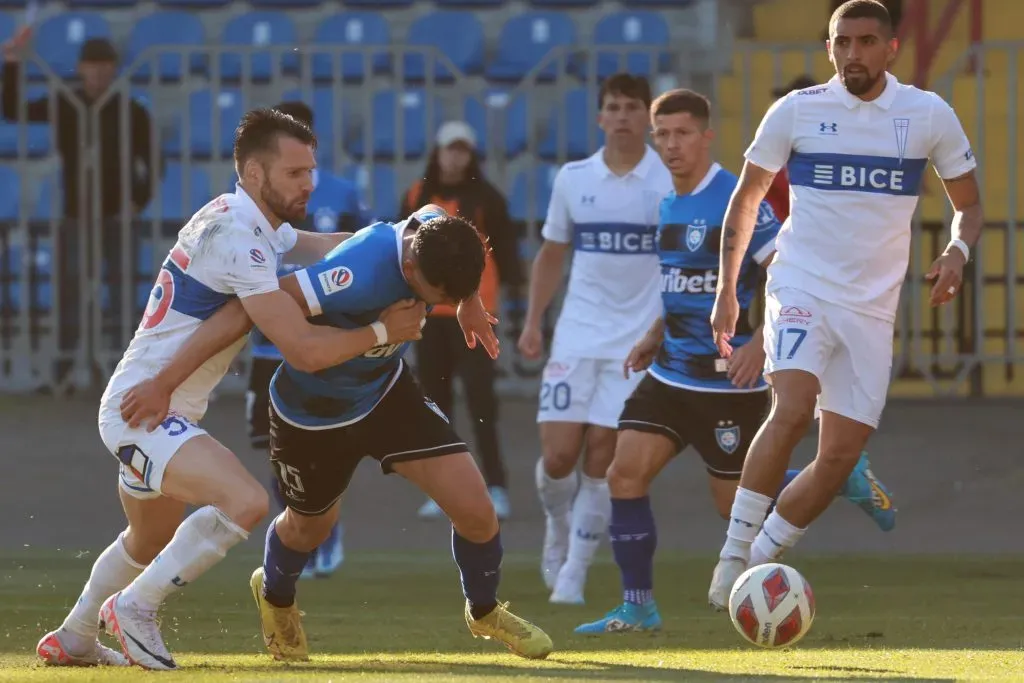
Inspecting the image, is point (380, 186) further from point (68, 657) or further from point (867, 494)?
point (68, 657)

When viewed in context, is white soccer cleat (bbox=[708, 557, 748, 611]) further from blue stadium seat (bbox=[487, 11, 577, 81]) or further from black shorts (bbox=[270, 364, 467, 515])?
blue stadium seat (bbox=[487, 11, 577, 81])

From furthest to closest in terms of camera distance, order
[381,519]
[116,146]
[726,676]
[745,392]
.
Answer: [116,146], [381,519], [745,392], [726,676]

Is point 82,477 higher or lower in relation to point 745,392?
lower

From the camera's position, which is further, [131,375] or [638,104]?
[638,104]

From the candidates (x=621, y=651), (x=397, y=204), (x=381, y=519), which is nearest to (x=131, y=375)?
(x=621, y=651)

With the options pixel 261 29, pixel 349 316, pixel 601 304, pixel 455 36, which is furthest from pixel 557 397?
pixel 261 29

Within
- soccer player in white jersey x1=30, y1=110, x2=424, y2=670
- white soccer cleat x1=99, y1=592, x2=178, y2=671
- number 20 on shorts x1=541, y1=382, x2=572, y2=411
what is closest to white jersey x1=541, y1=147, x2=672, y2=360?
number 20 on shorts x1=541, y1=382, x2=572, y2=411

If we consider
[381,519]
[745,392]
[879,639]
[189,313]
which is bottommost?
[381,519]

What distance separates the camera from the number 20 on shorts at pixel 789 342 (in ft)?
25.3

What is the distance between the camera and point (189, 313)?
665 cm

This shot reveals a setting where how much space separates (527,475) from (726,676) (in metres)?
6.93

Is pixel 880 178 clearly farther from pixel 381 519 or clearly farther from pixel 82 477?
pixel 82 477

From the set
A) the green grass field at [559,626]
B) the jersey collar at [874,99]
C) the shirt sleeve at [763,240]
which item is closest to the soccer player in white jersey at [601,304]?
the green grass field at [559,626]

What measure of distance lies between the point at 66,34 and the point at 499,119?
5224 mm
